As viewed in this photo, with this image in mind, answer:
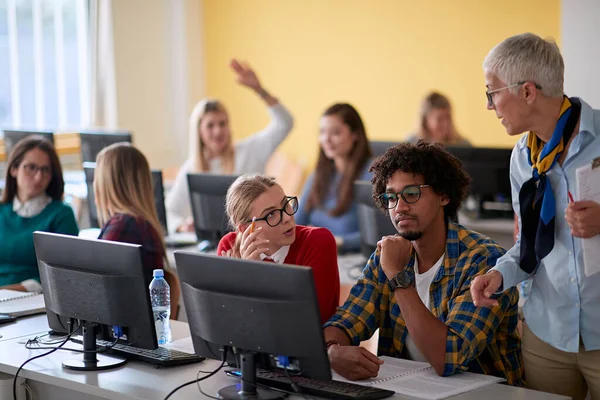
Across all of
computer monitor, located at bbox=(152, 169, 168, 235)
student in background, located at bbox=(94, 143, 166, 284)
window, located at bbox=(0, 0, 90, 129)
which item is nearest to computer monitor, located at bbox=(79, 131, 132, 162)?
computer monitor, located at bbox=(152, 169, 168, 235)

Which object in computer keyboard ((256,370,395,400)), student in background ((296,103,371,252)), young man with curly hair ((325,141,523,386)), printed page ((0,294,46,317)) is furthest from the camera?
student in background ((296,103,371,252))

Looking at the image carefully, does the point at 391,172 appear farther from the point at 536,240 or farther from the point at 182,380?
the point at 182,380

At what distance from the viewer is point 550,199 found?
7.43ft

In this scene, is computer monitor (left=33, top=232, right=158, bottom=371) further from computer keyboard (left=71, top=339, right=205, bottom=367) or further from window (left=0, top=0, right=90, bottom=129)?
window (left=0, top=0, right=90, bottom=129)

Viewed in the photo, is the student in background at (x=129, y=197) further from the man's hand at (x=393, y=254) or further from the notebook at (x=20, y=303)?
the man's hand at (x=393, y=254)

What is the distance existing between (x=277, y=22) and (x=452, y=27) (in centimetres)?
183

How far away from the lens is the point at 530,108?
7.38 feet

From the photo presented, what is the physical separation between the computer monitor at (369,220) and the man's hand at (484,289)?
1.58 meters

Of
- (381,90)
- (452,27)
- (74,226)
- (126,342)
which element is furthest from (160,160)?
(126,342)

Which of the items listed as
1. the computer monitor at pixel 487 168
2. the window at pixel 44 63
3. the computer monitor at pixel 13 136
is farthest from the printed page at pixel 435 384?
the window at pixel 44 63

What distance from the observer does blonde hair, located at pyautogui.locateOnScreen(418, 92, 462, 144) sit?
6.75m

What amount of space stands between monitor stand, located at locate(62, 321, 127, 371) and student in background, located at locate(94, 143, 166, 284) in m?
0.93

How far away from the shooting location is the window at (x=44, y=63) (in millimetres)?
7105

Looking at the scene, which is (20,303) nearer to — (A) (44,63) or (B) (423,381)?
(B) (423,381)
